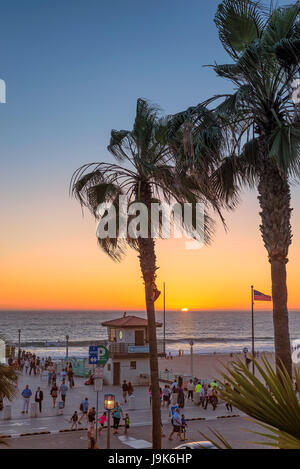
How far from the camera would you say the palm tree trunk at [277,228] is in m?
8.94

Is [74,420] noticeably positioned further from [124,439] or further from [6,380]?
[6,380]

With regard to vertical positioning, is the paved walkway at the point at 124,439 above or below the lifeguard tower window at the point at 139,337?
below

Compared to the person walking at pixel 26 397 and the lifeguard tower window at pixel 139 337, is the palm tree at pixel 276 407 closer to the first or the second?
the person walking at pixel 26 397

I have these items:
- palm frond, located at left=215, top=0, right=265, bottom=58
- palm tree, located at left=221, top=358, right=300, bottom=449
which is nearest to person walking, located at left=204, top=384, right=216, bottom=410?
palm frond, located at left=215, top=0, right=265, bottom=58

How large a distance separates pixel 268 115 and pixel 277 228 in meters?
2.40

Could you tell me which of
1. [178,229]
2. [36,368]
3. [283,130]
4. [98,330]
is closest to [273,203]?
[283,130]

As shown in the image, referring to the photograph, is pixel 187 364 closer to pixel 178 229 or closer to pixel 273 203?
pixel 178 229

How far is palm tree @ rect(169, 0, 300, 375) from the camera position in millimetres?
8453

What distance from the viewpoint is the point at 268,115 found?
9445 mm

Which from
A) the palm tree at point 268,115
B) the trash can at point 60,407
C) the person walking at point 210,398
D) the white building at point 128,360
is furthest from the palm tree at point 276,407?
the white building at point 128,360

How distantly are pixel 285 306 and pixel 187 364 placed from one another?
4984 cm

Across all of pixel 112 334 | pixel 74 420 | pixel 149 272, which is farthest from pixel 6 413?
pixel 112 334

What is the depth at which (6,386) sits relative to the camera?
222 inches

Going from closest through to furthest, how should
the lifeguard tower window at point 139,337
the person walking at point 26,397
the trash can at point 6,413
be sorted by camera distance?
the trash can at point 6,413
the person walking at point 26,397
the lifeguard tower window at point 139,337
